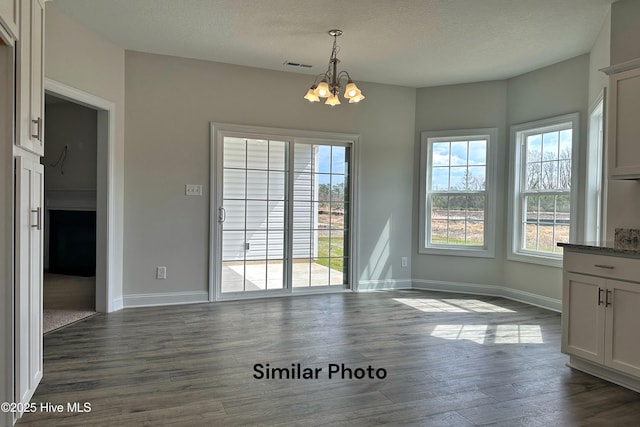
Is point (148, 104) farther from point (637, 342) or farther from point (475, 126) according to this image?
point (637, 342)

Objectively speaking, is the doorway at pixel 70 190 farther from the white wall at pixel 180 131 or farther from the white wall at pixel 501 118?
the white wall at pixel 501 118

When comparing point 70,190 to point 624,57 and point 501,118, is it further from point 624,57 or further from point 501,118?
point 624,57

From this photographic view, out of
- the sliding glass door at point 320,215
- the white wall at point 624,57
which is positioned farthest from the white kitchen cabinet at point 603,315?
the sliding glass door at point 320,215

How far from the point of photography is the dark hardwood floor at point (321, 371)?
237 centimetres

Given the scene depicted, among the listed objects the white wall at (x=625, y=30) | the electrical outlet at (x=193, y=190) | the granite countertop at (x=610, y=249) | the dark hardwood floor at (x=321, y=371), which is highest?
the white wall at (x=625, y=30)

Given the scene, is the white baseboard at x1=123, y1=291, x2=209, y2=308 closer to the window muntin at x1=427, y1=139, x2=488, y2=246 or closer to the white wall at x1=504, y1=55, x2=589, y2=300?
the window muntin at x1=427, y1=139, x2=488, y2=246

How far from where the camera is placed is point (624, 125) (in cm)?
301

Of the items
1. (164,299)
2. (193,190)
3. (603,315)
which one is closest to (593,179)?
(603,315)

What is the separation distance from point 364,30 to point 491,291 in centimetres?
354

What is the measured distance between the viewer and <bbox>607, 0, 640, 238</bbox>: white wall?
333cm

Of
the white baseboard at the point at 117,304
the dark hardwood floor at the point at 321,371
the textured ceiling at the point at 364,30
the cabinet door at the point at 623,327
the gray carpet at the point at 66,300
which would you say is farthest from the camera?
the white baseboard at the point at 117,304

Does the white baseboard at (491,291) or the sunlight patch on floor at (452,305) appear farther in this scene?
the white baseboard at (491,291)

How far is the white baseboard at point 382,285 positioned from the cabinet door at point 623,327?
10.5 feet

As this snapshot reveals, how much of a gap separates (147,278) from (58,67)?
2219 mm
